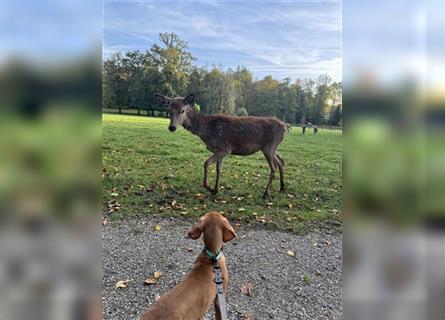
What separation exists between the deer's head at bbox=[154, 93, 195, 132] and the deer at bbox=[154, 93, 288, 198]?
0.28ft

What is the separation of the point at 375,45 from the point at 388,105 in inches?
8.0

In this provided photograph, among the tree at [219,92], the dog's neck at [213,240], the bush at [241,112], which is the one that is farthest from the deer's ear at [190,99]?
the dog's neck at [213,240]

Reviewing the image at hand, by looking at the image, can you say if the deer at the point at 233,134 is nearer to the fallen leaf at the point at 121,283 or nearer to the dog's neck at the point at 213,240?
the fallen leaf at the point at 121,283

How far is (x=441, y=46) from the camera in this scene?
2.94 feet

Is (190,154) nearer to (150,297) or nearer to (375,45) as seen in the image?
(150,297)

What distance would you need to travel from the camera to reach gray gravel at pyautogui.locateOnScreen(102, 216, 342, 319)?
3.45 m

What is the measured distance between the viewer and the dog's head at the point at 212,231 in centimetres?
274

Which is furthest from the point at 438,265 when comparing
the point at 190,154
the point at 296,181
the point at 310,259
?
the point at 190,154

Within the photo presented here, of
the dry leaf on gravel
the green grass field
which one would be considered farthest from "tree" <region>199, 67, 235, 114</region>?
the dry leaf on gravel

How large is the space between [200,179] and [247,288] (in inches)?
193

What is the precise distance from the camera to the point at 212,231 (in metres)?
2.75

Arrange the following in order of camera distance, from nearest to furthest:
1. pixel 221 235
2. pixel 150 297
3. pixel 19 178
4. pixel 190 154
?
pixel 19 178, pixel 221 235, pixel 150 297, pixel 190 154

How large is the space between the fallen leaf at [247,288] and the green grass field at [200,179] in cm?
203

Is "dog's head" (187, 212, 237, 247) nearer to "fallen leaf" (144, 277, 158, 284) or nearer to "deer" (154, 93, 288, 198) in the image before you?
"fallen leaf" (144, 277, 158, 284)
